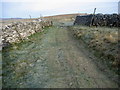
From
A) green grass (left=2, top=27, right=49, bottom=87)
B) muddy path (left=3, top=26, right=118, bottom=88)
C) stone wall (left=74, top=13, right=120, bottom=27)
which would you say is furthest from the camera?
stone wall (left=74, top=13, right=120, bottom=27)

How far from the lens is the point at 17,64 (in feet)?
37.2

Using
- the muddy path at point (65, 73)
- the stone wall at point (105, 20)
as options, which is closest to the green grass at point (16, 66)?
the muddy path at point (65, 73)

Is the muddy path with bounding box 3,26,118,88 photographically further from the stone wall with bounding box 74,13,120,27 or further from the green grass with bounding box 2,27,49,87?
the stone wall with bounding box 74,13,120,27

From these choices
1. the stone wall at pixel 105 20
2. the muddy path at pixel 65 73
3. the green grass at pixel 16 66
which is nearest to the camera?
the muddy path at pixel 65 73

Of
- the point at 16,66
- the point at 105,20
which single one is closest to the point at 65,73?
the point at 16,66

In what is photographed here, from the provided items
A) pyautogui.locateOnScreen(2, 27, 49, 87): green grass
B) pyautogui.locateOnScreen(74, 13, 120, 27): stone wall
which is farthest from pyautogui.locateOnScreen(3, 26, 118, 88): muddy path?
pyautogui.locateOnScreen(74, 13, 120, 27): stone wall

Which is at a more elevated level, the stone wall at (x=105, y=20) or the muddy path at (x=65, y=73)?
the stone wall at (x=105, y=20)

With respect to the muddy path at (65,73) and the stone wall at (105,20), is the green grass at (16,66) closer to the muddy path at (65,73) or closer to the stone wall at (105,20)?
the muddy path at (65,73)

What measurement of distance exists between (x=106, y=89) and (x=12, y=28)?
17126 millimetres

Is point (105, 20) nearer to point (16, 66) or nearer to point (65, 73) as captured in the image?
point (16, 66)

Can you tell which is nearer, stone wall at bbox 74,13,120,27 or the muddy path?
the muddy path

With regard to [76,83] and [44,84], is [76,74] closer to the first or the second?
[76,83]

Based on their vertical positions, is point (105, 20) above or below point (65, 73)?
above

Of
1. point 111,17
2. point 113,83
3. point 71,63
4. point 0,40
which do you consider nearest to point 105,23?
point 111,17
